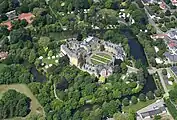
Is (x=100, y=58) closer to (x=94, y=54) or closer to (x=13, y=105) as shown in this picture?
(x=94, y=54)

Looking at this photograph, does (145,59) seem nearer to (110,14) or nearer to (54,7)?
(110,14)

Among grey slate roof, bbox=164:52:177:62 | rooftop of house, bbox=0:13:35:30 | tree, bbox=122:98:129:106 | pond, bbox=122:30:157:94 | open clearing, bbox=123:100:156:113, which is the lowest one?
rooftop of house, bbox=0:13:35:30

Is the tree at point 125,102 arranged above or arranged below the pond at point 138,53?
above

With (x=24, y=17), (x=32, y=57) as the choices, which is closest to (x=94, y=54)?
(x=32, y=57)

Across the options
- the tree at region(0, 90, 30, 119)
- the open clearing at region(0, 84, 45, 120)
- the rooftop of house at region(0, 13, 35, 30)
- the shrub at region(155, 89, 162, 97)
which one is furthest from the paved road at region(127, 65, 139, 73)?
the rooftop of house at region(0, 13, 35, 30)

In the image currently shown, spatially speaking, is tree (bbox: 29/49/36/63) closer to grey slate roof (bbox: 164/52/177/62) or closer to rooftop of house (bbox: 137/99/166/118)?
rooftop of house (bbox: 137/99/166/118)

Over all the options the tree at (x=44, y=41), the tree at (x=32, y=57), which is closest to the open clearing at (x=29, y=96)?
the tree at (x=32, y=57)

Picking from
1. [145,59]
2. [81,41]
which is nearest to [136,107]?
[145,59]

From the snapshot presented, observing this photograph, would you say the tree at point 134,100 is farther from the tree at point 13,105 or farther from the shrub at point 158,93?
the tree at point 13,105

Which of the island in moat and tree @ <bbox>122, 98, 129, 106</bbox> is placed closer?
tree @ <bbox>122, 98, 129, 106</bbox>
